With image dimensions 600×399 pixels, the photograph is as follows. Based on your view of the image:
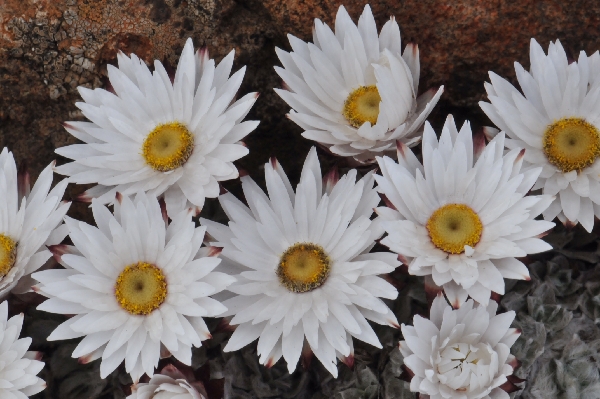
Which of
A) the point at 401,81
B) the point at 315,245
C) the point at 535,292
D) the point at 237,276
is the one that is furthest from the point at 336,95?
the point at 535,292

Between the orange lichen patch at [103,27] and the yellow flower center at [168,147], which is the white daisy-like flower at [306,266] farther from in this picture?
the orange lichen patch at [103,27]

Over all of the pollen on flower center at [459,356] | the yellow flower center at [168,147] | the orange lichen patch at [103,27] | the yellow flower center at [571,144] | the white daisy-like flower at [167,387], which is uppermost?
the yellow flower center at [571,144]

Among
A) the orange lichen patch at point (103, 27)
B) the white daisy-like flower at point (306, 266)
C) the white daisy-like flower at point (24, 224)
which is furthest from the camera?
the orange lichen patch at point (103, 27)

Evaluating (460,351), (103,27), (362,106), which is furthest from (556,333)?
(103,27)

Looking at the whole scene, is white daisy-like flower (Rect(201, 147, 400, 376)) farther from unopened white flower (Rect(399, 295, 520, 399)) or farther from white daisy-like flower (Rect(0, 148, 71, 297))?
white daisy-like flower (Rect(0, 148, 71, 297))

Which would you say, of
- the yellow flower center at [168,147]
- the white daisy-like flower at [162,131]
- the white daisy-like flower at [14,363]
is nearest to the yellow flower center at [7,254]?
the white daisy-like flower at [14,363]

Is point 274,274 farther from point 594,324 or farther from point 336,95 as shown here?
point 594,324

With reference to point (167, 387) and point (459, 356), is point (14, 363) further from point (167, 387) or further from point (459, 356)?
point (459, 356)

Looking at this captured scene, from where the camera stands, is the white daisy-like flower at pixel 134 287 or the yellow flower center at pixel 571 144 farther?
the yellow flower center at pixel 571 144
